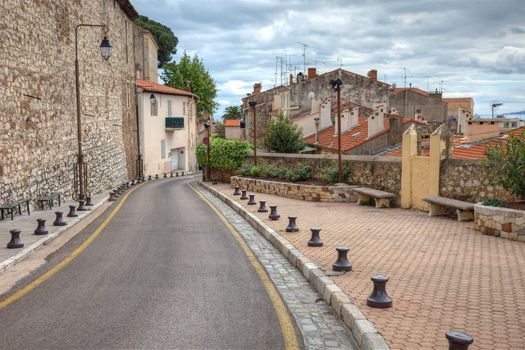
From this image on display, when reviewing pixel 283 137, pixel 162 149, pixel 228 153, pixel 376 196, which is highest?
pixel 283 137

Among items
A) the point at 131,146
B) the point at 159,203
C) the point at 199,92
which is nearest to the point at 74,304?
the point at 159,203

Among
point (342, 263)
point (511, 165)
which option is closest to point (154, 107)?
point (511, 165)

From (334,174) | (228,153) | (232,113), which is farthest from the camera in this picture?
(232,113)

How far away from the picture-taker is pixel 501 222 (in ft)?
37.1

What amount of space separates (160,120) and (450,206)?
134 feet

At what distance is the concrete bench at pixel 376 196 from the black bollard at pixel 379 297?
1099 cm

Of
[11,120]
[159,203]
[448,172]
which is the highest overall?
[11,120]

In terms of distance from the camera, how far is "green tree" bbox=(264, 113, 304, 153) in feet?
105

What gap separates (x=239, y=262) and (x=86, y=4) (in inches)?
855

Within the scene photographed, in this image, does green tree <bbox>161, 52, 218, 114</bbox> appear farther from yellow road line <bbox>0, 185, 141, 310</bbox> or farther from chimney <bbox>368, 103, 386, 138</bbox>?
yellow road line <bbox>0, 185, 141, 310</bbox>

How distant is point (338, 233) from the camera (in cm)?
1218

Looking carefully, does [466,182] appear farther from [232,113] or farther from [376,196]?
[232,113]

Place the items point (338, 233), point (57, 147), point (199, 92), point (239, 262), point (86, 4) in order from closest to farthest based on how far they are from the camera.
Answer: point (239, 262)
point (338, 233)
point (57, 147)
point (86, 4)
point (199, 92)

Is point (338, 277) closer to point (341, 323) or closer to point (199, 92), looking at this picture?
point (341, 323)
